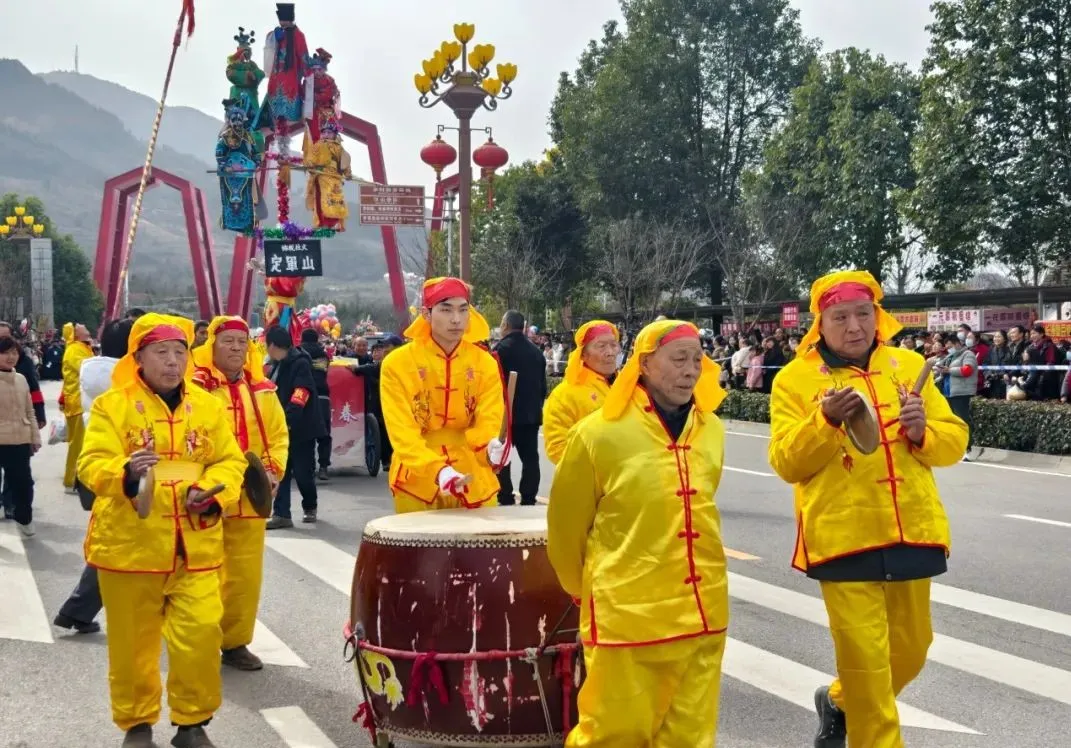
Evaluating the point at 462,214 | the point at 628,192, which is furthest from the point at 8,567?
the point at 628,192

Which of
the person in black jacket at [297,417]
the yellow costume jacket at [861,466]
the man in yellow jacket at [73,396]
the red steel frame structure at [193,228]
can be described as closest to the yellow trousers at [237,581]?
the yellow costume jacket at [861,466]

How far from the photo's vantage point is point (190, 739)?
4.90 meters

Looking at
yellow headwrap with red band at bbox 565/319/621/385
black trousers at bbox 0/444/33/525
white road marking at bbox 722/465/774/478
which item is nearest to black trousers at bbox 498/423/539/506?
white road marking at bbox 722/465/774/478

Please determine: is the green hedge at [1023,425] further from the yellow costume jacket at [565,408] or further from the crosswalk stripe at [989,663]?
the yellow costume jacket at [565,408]

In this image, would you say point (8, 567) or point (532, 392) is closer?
point (8, 567)

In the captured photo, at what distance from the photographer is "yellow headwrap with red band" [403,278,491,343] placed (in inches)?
219

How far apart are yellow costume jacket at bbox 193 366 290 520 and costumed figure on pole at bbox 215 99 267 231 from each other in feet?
59.3

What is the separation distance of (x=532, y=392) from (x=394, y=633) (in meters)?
7.26

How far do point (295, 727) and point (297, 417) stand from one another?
634cm

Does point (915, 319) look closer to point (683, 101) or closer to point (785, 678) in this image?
point (683, 101)

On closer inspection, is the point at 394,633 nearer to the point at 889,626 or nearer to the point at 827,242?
the point at 889,626

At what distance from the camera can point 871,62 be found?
3528 centimetres

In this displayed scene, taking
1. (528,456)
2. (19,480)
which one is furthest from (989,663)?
(19,480)

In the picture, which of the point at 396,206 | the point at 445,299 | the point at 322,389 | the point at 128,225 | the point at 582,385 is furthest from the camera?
the point at 128,225
